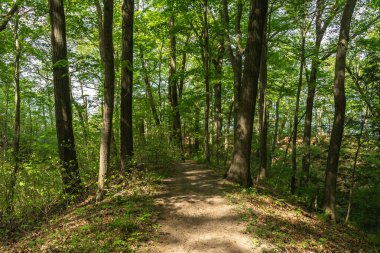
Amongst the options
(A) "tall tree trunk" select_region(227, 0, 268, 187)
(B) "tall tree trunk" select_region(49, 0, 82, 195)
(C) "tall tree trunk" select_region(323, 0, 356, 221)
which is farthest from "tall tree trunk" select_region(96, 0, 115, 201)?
(C) "tall tree trunk" select_region(323, 0, 356, 221)

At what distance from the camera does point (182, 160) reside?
43.3 ft

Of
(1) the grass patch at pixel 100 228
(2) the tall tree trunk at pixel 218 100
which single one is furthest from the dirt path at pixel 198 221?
(2) the tall tree trunk at pixel 218 100

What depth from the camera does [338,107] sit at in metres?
8.74

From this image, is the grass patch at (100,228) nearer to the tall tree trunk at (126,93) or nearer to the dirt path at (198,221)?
the dirt path at (198,221)

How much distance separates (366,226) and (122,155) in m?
10.1

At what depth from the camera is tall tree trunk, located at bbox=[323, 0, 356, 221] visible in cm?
850

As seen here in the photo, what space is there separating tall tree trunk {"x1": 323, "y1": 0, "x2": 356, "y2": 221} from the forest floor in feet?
8.14

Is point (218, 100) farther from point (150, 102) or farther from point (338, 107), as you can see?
point (338, 107)

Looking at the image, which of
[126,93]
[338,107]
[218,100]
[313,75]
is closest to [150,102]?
[218,100]

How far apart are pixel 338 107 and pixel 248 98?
3.64 m

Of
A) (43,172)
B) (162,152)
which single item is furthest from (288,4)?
(43,172)

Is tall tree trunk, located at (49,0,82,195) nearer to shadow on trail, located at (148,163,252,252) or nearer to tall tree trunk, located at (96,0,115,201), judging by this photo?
tall tree trunk, located at (96,0,115,201)

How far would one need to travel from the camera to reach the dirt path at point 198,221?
4590 mm

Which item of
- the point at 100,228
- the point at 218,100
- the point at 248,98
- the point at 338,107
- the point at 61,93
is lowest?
the point at 100,228
